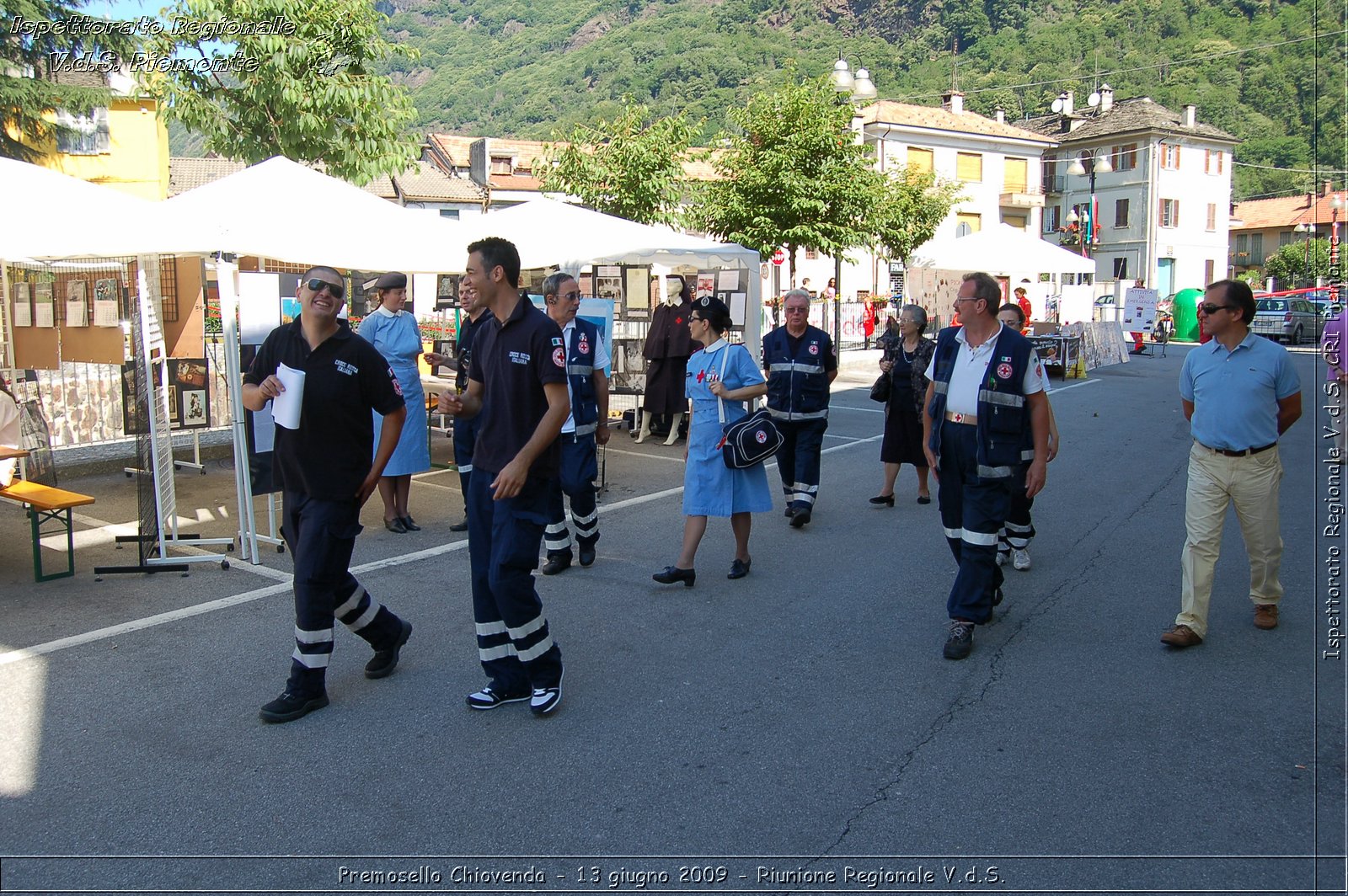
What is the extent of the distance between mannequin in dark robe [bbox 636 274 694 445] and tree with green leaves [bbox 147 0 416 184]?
299 inches

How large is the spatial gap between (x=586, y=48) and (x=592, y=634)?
121654mm

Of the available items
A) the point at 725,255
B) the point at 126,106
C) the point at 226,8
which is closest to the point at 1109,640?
the point at 725,255

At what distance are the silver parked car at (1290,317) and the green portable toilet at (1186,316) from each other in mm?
4089

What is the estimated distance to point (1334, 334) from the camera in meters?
5.84

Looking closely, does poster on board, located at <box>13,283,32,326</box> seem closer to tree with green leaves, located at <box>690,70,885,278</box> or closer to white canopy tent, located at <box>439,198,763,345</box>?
white canopy tent, located at <box>439,198,763,345</box>

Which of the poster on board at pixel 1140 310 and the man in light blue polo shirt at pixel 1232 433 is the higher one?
the poster on board at pixel 1140 310

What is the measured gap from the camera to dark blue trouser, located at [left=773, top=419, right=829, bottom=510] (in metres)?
8.20

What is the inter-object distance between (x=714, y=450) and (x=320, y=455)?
274 centimetres

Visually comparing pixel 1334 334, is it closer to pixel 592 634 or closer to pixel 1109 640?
pixel 1109 640

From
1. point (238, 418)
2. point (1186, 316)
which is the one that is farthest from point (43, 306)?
point (1186, 316)

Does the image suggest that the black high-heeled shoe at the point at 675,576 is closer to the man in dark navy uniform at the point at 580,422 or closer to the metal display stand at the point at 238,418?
the man in dark navy uniform at the point at 580,422

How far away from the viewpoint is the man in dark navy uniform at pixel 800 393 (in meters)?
8.23

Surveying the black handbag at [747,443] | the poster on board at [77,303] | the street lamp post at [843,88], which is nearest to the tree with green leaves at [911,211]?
the street lamp post at [843,88]

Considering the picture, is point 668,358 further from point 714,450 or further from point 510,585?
point 510,585
